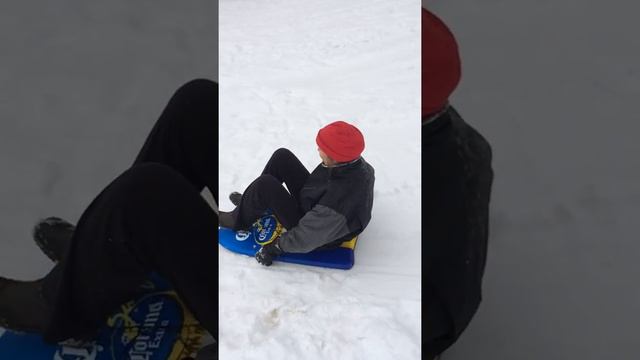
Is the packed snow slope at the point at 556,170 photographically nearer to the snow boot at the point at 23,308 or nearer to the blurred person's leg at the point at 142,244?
the blurred person's leg at the point at 142,244

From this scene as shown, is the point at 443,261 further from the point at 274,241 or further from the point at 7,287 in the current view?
the point at 7,287

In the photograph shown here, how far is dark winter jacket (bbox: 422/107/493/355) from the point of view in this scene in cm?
66

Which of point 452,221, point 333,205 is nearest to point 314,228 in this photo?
point 333,205

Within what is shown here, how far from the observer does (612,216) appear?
2.65 ft

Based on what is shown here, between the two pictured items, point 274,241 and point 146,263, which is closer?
point 274,241

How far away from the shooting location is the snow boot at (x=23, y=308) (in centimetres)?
80

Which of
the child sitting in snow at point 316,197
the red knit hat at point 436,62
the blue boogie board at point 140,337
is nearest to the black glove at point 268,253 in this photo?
the child sitting in snow at point 316,197

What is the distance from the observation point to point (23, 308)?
31.7 inches

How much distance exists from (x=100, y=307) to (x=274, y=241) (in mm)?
340

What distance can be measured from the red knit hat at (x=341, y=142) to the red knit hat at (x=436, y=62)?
0.41 ft

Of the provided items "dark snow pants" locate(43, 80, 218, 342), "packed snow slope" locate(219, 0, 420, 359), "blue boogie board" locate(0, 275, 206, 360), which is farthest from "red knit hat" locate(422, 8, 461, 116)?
"blue boogie board" locate(0, 275, 206, 360)

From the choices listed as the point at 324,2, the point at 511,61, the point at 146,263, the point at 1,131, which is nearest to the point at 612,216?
the point at 511,61

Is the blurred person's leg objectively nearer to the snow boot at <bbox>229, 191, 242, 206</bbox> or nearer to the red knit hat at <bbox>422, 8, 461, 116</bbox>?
the snow boot at <bbox>229, 191, 242, 206</bbox>

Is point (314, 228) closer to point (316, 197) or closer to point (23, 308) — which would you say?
point (316, 197)
